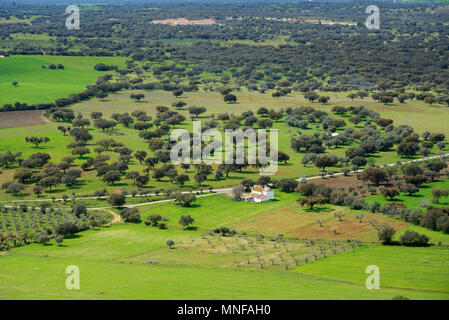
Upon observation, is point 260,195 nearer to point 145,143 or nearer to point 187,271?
point 187,271

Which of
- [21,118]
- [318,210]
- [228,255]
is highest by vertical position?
[21,118]

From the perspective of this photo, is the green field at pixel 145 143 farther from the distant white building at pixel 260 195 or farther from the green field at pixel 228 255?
the distant white building at pixel 260 195

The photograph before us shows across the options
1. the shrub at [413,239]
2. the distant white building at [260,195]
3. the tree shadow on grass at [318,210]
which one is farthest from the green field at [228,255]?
the distant white building at [260,195]

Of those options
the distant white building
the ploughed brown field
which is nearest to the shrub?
the distant white building

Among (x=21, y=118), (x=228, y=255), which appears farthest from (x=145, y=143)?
(x=228, y=255)

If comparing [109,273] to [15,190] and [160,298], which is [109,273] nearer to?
[160,298]
